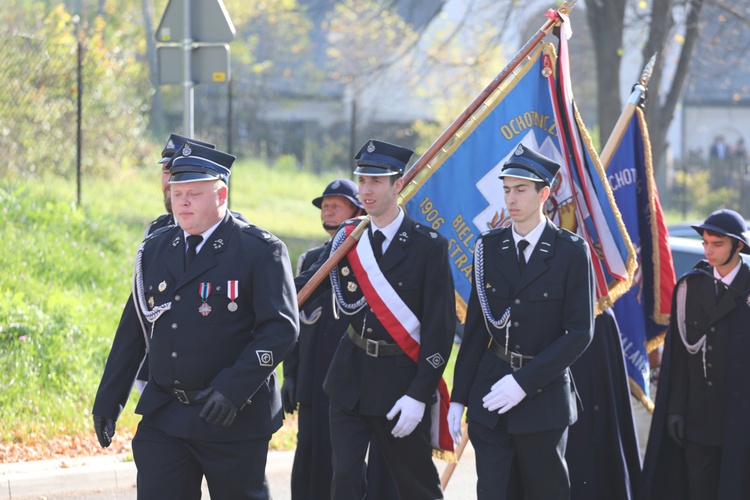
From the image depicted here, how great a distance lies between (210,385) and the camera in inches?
175

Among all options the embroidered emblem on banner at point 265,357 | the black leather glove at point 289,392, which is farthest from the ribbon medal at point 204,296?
the black leather glove at point 289,392

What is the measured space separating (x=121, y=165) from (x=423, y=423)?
459 inches

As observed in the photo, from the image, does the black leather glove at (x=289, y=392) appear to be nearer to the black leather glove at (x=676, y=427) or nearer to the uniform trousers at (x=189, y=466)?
the uniform trousers at (x=189, y=466)

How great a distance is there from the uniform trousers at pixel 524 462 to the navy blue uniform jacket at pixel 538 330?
0.23 ft

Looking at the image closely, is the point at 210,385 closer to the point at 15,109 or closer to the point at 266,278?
the point at 266,278

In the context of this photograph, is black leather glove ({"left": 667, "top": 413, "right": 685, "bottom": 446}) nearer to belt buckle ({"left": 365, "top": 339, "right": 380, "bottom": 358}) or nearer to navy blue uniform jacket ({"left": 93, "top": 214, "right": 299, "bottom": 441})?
belt buckle ({"left": 365, "top": 339, "right": 380, "bottom": 358})

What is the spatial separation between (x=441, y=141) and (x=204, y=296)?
75.8 inches

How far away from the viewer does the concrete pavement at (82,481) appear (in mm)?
6816

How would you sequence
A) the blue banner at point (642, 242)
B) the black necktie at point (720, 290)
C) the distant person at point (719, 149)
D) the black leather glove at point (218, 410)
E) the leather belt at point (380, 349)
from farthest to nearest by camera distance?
1. the distant person at point (719, 149)
2. the blue banner at point (642, 242)
3. the black necktie at point (720, 290)
4. the leather belt at point (380, 349)
5. the black leather glove at point (218, 410)

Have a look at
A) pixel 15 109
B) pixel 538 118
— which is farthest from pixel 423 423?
pixel 15 109

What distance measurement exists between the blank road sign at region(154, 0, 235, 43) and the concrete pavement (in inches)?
131

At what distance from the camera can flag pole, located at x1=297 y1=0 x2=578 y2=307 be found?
5.46m

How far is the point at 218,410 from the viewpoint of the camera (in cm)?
433

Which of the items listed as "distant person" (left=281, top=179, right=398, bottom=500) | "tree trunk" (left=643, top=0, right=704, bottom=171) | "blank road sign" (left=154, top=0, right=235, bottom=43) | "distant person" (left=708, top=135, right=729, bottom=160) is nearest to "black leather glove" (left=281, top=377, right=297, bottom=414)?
"distant person" (left=281, top=179, right=398, bottom=500)
